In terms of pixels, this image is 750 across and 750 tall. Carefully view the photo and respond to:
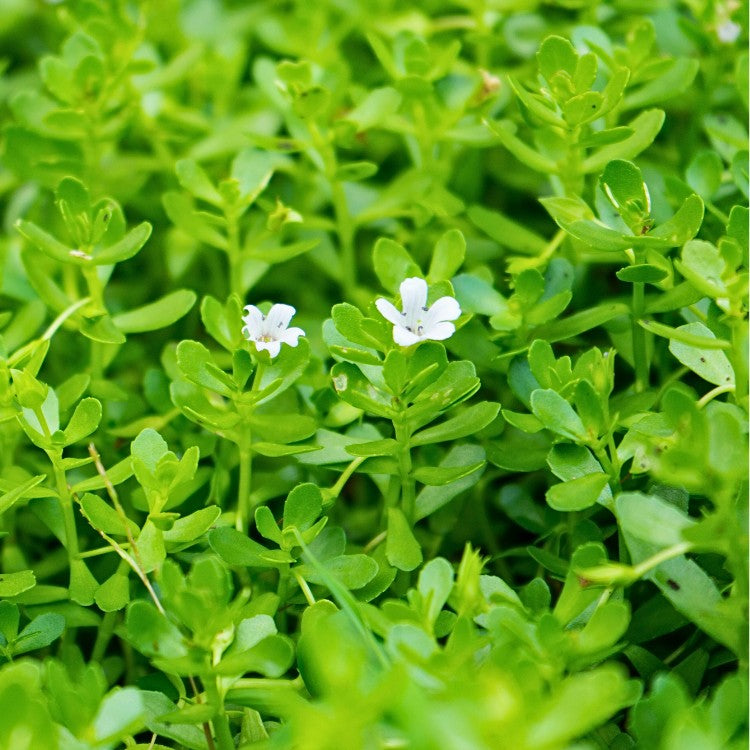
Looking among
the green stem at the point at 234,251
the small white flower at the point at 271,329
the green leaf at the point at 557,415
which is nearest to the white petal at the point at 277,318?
the small white flower at the point at 271,329

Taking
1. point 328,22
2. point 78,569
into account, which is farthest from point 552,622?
point 328,22

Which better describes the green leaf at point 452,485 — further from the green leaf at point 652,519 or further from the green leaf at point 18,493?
the green leaf at point 18,493

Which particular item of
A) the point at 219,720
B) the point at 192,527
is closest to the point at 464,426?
the point at 192,527


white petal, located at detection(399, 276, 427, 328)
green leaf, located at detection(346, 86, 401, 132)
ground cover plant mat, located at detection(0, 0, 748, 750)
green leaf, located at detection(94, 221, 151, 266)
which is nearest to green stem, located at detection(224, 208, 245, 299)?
ground cover plant mat, located at detection(0, 0, 748, 750)

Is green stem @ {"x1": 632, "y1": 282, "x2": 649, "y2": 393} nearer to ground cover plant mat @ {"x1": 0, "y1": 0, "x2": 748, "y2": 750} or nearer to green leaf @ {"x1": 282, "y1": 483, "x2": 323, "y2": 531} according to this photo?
ground cover plant mat @ {"x1": 0, "y1": 0, "x2": 748, "y2": 750}

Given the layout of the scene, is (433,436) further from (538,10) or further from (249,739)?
(538,10)
